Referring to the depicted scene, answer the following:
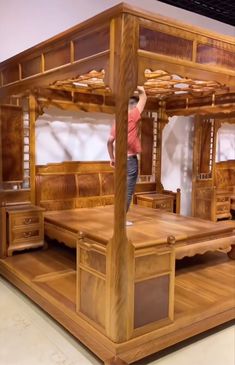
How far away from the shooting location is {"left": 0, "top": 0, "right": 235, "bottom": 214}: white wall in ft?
13.7

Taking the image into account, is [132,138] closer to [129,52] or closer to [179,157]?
[129,52]

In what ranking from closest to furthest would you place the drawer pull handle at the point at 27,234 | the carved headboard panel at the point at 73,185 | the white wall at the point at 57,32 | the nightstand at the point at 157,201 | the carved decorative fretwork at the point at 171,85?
the carved decorative fretwork at the point at 171,85, the drawer pull handle at the point at 27,234, the white wall at the point at 57,32, the carved headboard panel at the point at 73,185, the nightstand at the point at 157,201

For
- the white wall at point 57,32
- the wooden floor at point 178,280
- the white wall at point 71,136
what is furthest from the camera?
the white wall at point 71,136

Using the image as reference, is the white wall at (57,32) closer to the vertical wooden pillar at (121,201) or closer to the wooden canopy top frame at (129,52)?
the wooden canopy top frame at (129,52)

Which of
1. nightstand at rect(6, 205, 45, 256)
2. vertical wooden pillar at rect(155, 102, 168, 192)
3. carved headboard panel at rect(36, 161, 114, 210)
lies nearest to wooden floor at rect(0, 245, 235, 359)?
nightstand at rect(6, 205, 45, 256)

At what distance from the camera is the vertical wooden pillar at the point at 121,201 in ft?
7.01

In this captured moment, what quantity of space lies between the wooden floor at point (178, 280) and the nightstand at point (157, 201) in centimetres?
110

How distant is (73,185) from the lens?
4.74 meters

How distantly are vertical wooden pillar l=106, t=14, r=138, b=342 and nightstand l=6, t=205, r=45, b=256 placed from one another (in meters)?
1.96

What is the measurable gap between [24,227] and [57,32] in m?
2.36

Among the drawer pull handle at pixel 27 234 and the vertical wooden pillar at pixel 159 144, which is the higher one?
the vertical wooden pillar at pixel 159 144

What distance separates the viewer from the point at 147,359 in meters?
2.46

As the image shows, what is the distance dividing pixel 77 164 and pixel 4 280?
5.75 feet

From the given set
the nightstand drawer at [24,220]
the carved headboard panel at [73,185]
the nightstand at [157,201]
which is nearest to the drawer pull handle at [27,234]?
the nightstand drawer at [24,220]
